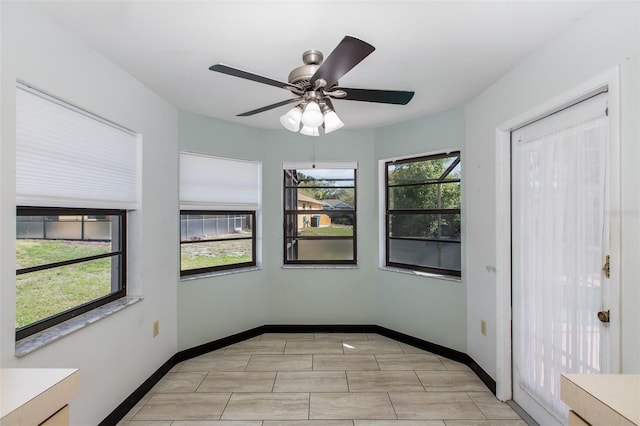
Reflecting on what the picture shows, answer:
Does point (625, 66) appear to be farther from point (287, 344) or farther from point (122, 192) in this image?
point (287, 344)

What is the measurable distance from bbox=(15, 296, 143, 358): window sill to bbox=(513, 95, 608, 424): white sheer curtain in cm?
293

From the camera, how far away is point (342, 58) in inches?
55.2

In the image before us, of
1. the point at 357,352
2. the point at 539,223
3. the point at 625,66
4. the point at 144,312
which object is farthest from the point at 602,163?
the point at 144,312

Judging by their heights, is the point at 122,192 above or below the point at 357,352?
above

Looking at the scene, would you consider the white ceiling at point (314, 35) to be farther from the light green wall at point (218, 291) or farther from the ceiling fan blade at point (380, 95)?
the light green wall at point (218, 291)

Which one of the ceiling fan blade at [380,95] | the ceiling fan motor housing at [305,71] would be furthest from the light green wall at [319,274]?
the ceiling fan motor housing at [305,71]

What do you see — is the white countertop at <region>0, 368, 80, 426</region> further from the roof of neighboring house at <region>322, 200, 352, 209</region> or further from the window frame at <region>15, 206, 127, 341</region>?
the roof of neighboring house at <region>322, 200, 352, 209</region>

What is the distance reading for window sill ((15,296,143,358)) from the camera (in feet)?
5.20

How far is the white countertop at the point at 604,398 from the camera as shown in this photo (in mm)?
850

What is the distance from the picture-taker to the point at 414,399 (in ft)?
8.02

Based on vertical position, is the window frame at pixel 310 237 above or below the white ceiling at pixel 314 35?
below

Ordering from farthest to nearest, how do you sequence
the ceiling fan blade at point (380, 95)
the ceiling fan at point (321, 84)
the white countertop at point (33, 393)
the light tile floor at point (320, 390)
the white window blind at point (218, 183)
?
the white window blind at point (218, 183) < the light tile floor at point (320, 390) < the ceiling fan blade at point (380, 95) < the ceiling fan at point (321, 84) < the white countertop at point (33, 393)

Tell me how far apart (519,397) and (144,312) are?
3008 mm

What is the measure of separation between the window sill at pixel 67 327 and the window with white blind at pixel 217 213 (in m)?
0.91
